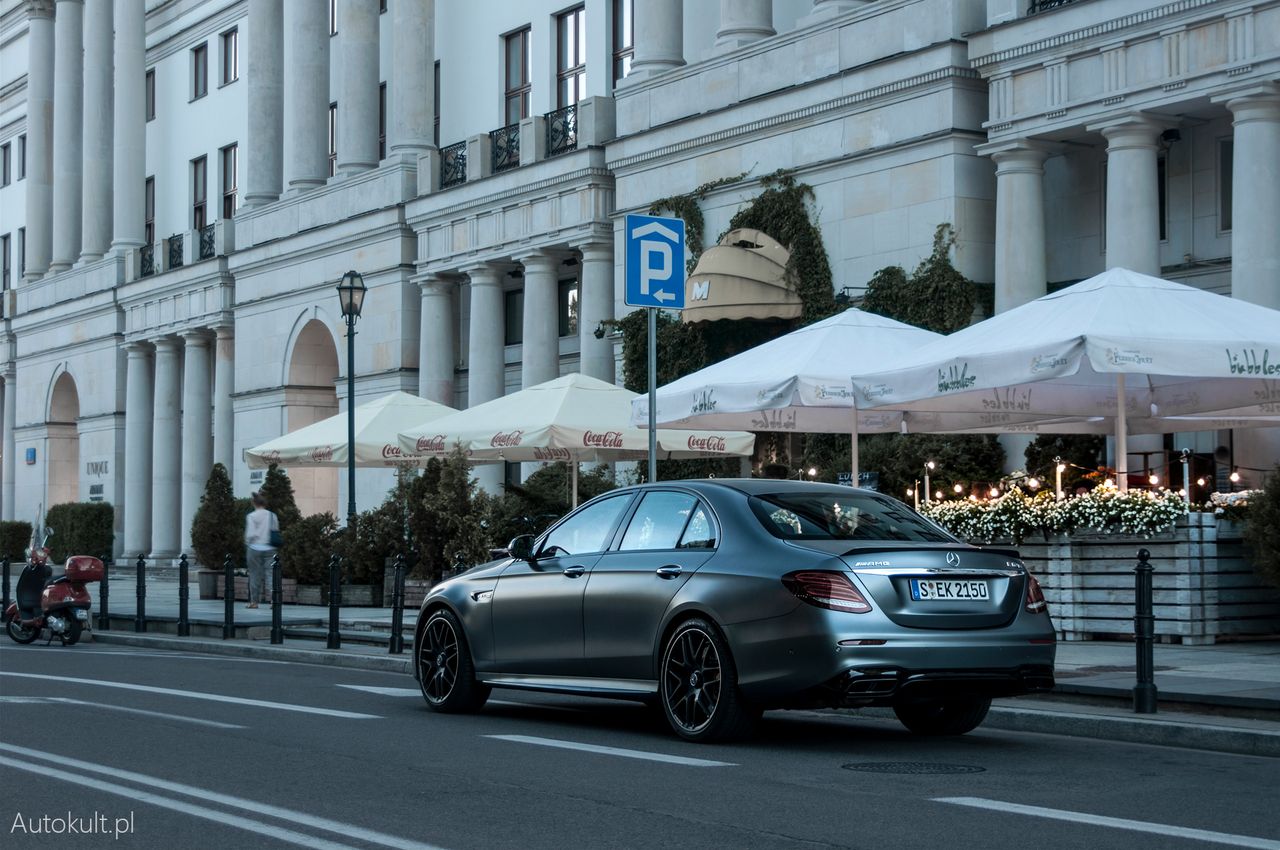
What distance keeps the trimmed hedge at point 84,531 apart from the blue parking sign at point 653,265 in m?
41.8

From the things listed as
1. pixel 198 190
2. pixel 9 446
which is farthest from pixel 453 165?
pixel 9 446

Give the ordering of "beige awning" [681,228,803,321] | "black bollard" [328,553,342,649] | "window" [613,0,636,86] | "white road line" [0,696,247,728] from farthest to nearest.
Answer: "window" [613,0,636,86]
"beige awning" [681,228,803,321]
"black bollard" [328,553,342,649]
"white road line" [0,696,247,728]

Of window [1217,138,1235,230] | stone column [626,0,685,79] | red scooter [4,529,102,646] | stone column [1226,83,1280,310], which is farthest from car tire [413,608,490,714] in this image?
stone column [626,0,685,79]

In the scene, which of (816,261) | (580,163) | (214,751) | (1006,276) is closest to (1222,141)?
(1006,276)

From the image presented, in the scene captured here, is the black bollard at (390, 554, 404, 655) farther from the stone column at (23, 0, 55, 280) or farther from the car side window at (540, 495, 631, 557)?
the stone column at (23, 0, 55, 280)

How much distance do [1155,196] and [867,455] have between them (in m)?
5.40

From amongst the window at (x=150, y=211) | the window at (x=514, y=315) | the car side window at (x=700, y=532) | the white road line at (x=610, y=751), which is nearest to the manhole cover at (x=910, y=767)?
the white road line at (x=610, y=751)

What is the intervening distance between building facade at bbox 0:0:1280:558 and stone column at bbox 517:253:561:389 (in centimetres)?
7

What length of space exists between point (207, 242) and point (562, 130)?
1782 cm

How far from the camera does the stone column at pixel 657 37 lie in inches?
1265

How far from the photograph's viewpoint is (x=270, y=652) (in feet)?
65.0

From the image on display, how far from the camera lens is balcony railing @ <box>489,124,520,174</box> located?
36.4 metres

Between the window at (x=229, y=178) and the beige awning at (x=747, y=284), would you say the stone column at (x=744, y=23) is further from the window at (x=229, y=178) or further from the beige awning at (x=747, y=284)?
the window at (x=229, y=178)

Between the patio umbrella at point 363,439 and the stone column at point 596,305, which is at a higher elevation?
the stone column at point 596,305
